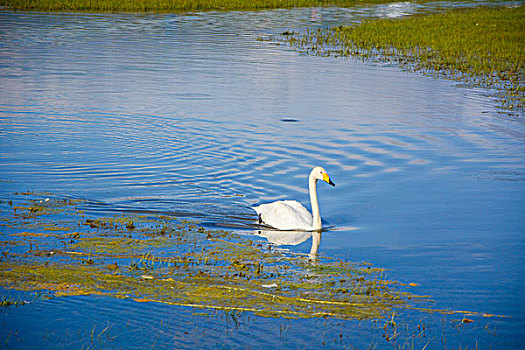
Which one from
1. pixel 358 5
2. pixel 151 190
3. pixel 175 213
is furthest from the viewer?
pixel 358 5

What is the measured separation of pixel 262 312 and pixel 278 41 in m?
33.3

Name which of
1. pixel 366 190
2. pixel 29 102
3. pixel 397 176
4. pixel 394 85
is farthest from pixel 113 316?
pixel 394 85

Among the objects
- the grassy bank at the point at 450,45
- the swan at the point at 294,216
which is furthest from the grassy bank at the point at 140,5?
the swan at the point at 294,216

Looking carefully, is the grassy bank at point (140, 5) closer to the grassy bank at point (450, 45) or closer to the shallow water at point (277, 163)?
the grassy bank at point (450, 45)

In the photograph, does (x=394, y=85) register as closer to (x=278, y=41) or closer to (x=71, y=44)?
(x=278, y=41)

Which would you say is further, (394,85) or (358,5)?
(358,5)

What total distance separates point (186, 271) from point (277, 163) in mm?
7044

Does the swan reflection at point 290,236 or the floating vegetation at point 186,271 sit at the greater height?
the floating vegetation at point 186,271

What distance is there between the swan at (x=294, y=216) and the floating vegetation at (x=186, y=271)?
847 millimetres

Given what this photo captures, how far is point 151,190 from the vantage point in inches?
520

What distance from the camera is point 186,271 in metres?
8.85

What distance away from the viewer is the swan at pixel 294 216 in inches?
450

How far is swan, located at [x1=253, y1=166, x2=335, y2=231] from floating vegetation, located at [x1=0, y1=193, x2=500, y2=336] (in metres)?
0.85

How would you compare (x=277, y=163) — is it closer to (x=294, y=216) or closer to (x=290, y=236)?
(x=294, y=216)
